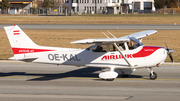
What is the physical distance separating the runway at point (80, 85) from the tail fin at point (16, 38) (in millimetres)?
1471

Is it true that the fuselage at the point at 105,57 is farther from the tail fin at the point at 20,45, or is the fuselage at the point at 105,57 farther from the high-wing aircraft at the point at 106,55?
the tail fin at the point at 20,45

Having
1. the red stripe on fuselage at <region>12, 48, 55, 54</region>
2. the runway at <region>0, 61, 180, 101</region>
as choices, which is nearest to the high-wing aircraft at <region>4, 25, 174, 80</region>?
the red stripe on fuselage at <region>12, 48, 55, 54</region>

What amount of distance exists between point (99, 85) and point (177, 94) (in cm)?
294

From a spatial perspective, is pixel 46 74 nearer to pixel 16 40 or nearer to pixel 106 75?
pixel 16 40

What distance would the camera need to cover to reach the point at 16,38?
38.7ft

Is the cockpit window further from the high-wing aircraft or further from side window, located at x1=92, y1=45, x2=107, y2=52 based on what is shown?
side window, located at x1=92, y1=45, x2=107, y2=52

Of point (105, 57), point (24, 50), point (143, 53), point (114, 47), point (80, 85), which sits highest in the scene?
point (114, 47)

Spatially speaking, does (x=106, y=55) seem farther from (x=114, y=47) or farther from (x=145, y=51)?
(x=145, y=51)

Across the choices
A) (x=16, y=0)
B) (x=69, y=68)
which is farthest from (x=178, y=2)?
(x=69, y=68)

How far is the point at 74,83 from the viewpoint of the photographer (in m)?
11.1

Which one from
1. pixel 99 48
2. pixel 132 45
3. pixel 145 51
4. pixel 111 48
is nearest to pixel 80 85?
pixel 99 48

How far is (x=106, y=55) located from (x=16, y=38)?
12.9 ft

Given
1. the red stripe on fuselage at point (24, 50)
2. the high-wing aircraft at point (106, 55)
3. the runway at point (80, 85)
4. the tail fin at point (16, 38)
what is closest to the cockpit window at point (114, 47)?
the high-wing aircraft at point (106, 55)

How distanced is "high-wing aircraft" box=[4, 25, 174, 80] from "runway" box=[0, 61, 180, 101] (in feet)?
2.07
